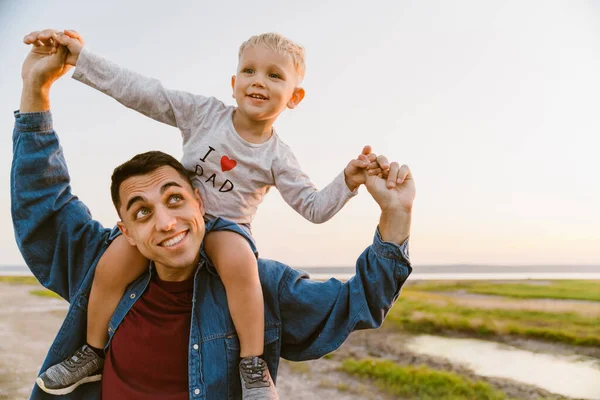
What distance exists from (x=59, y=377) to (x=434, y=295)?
17.3 meters

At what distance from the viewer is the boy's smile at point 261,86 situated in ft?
8.71

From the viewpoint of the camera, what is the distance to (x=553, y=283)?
20391mm

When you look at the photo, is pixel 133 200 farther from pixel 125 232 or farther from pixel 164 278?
pixel 164 278

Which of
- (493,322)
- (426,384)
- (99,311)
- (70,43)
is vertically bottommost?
(426,384)

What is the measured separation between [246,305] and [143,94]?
1.01 metres

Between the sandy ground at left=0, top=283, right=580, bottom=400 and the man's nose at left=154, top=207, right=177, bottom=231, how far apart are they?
9.10 metres

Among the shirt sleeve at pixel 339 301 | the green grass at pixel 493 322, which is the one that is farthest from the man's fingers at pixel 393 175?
the green grass at pixel 493 322

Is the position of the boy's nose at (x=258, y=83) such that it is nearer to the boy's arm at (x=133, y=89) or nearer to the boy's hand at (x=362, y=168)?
the boy's arm at (x=133, y=89)

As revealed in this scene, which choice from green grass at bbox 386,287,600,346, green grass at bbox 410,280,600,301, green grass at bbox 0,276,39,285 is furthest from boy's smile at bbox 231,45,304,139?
green grass at bbox 0,276,39,285

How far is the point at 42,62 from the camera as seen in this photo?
99.3 inches

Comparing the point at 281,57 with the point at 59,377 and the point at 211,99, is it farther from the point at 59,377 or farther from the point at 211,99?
the point at 59,377

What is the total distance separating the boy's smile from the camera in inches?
104

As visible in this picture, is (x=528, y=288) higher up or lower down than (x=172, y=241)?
lower down

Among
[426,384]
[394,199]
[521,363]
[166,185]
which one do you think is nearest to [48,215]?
[166,185]
